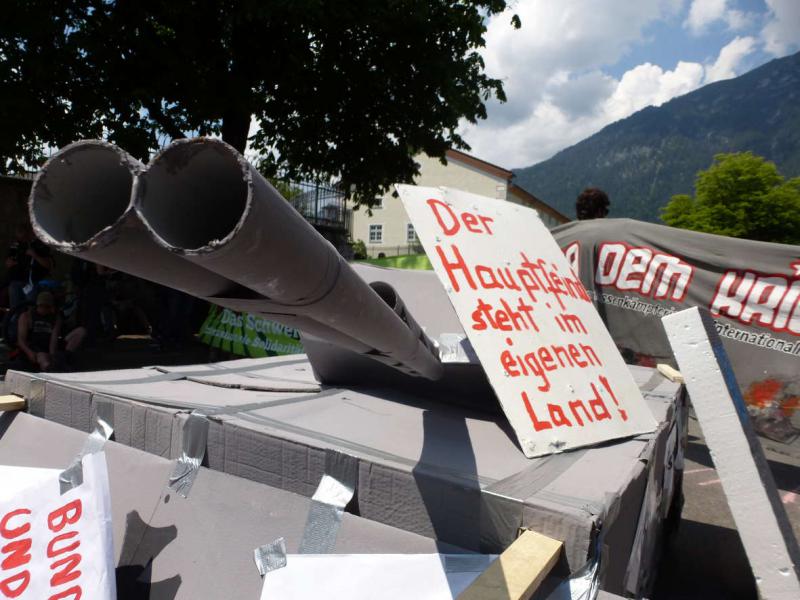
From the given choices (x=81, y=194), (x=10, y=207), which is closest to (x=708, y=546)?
(x=81, y=194)

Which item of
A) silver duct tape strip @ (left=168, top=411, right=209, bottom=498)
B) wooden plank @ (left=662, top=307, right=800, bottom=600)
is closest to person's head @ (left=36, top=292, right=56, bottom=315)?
silver duct tape strip @ (left=168, top=411, right=209, bottom=498)

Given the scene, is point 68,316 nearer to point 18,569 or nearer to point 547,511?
point 18,569

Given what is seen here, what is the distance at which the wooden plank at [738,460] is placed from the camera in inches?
58.6

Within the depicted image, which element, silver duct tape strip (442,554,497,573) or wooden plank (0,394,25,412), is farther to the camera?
wooden plank (0,394,25,412)

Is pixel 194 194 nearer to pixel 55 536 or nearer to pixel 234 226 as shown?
pixel 234 226

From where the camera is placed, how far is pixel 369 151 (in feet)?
29.7

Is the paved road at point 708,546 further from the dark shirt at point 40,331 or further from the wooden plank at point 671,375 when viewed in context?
the dark shirt at point 40,331

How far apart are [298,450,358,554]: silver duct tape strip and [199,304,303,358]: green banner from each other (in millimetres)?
4855

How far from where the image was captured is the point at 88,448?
5.79ft

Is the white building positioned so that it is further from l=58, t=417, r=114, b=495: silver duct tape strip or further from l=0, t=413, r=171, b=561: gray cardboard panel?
l=58, t=417, r=114, b=495: silver duct tape strip

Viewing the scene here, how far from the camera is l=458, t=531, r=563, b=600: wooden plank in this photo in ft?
2.99

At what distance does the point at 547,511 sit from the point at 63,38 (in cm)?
762

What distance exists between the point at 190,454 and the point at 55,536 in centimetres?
37

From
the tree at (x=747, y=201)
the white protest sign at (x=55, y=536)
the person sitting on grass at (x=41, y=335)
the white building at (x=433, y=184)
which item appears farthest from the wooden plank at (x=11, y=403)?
the tree at (x=747, y=201)
